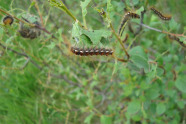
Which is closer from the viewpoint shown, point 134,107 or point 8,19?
point 8,19

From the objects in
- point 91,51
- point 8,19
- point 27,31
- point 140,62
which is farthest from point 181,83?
point 8,19

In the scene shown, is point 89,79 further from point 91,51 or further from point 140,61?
point 91,51

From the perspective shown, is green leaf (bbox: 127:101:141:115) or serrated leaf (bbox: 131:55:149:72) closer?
serrated leaf (bbox: 131:55:149:72)

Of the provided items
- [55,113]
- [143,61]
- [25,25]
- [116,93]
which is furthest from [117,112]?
[25,25]

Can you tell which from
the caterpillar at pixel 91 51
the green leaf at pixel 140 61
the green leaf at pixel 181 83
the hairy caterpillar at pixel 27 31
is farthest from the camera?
the green leaf at pixel 181 83

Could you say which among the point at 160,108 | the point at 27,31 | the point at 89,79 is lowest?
the point at 160,108

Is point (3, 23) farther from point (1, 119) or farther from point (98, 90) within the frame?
point (98, 90)

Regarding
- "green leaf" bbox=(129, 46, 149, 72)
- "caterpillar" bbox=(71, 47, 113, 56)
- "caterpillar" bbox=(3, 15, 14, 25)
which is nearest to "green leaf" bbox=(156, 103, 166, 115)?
"green leaf" bbox=(129, 46, 149, 72)

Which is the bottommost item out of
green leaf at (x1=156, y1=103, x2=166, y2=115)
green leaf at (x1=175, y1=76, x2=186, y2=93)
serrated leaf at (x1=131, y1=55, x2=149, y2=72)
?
green leaf at (x1=156, y1=103, x2=166, y2=115)

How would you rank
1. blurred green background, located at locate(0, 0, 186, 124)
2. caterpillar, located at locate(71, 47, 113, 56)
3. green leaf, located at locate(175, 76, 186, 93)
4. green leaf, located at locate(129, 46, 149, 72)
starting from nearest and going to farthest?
1. caterpillar, located at locate(71, 47, 113, 56)
2. green leaf, located at locate(129, 46, 149, 72)
3. green leaf, located at locate(175, 76, 186, 93)
4. blurred green background, located at locate(0, 0, 186, 124)

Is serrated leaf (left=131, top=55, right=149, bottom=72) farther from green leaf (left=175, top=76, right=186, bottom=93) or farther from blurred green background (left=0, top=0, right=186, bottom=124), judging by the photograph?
green leaf (left=175, top=76, right=186, bottom=93)

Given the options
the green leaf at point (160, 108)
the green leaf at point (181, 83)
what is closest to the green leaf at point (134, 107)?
the green leaf at point (160, 108)

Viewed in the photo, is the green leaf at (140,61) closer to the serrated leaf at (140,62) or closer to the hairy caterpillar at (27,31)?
the serrated leaf at (140,62)
